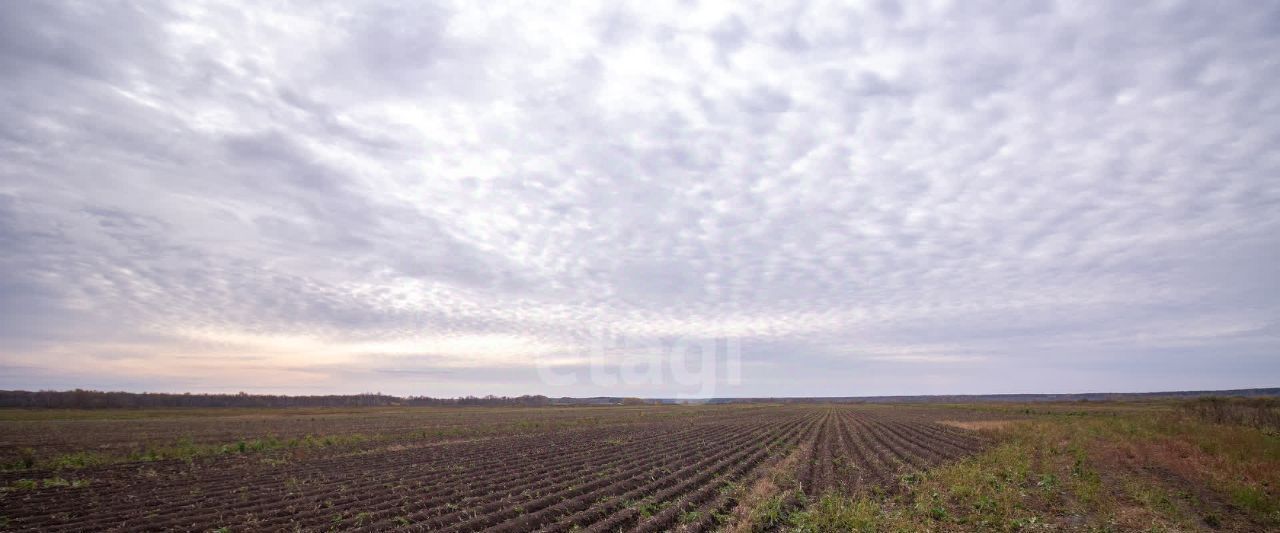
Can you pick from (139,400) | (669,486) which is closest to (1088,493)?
(669,486)

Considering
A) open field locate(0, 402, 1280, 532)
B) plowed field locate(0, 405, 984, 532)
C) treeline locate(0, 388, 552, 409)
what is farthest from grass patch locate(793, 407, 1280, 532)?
treeline locate(0, 388, 552, 409)

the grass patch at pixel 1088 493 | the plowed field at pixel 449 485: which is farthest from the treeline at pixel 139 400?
the grass patch at pixel 1088 493

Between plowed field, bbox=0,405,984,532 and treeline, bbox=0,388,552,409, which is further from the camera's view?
treeline, bbox=0,388,552,409

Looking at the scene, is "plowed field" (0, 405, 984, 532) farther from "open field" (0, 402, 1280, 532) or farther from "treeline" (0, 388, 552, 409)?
"treeline" (0, 388, 552, 409)

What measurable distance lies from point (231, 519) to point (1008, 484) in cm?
1960

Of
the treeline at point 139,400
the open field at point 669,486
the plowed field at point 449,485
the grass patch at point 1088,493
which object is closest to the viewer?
the grass patch at point 1088,493

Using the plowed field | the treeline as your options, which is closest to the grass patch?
the plowed field

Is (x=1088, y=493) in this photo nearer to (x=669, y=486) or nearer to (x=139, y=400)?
(x=669, y=486)

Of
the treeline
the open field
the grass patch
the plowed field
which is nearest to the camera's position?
the grass patch

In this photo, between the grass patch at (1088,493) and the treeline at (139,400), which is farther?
the treeline at (139,400)

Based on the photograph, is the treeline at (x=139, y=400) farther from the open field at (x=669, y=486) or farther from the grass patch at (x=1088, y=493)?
the grass patch at (x=1088, y=493)

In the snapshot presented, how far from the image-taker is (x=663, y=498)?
14578 mm

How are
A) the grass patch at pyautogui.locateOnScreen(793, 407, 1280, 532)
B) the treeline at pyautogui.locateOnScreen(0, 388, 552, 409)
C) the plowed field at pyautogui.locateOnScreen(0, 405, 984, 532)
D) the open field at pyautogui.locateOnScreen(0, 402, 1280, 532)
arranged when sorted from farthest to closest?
1. the treeline at pyautogui.locateOnScreen(0, 388, 552, 409)
2. the plowed field at pyautogui.locateOnScreen(0, 405, 984, 532)
3. the open field at pyautogui.locateOnScreen(0, 402, 1280, 532)
4. the grass patch at pyautogui.locateOnScreen(793, 407, 1280, 532)

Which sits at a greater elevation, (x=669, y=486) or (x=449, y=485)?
(x=669, y=486)
